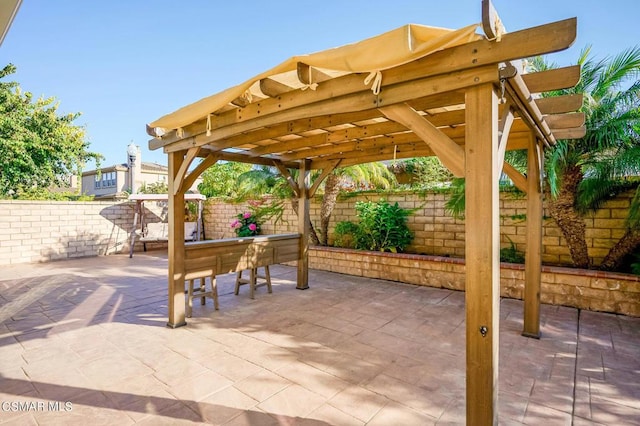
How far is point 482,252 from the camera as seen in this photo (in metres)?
1.71

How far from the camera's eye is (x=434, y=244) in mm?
5875

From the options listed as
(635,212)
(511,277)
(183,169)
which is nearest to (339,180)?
(511,277)

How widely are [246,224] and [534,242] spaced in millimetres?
6884

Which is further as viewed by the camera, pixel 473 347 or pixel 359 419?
pixel 359 419

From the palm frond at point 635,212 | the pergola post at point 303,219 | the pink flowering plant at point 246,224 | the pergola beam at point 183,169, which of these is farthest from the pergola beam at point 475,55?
the pink flowering plant at point 246,224

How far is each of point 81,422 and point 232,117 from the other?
2560 millimetres

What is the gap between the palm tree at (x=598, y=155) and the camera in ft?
12.5

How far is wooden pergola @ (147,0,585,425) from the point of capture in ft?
5.54

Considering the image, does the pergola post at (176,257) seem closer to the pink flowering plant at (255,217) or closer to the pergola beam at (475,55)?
the pergola beam at (475,55)

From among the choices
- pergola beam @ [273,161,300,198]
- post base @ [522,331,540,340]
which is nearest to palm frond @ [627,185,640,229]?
post base @ [522,331,540,340]

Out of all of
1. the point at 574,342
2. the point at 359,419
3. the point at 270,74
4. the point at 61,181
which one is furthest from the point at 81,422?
the point at 61,181

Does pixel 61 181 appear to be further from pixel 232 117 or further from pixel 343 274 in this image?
pixel 232 117

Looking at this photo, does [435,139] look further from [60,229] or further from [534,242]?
[60,229]

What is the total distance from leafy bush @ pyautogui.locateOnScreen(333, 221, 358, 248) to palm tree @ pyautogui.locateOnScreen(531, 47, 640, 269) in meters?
3.44
